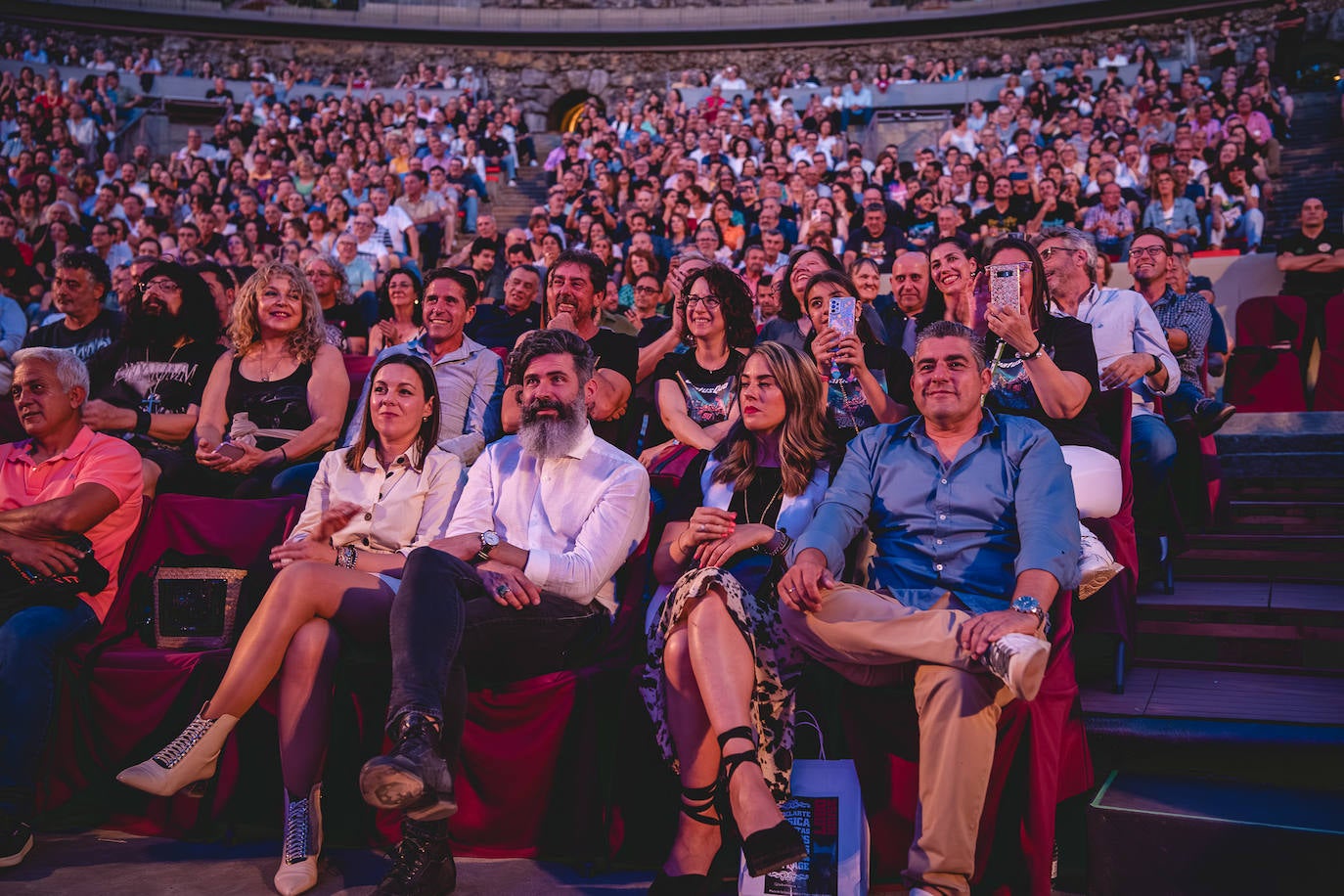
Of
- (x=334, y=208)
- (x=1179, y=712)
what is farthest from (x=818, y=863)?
(x=334, y=208)

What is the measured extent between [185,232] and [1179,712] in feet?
27.0

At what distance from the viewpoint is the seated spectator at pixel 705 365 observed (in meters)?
3.62

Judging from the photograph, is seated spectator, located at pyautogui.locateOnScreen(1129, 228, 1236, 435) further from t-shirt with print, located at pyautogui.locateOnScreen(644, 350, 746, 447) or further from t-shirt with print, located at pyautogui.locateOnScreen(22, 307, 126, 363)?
t-shirt with print, located at pyautogui.locateOnScreen(22, 307, 126, 363)

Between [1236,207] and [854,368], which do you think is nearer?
[854,368]

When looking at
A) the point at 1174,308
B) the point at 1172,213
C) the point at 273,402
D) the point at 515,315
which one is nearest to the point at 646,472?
the point at 273,402

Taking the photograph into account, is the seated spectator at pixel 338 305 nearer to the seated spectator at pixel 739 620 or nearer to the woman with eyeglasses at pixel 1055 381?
the seated spectator at pixel 739 620

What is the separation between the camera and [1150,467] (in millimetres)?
3416

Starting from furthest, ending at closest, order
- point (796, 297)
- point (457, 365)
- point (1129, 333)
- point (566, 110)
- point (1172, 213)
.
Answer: point (566, 110)
point (1172, 213)
point (796, 297)
point (457, 365)
point (1129, 333)

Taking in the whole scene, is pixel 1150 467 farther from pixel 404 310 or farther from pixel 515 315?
pixel 404 310

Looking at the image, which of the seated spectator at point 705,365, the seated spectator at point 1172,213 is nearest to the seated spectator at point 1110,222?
the seated spectator at point 1172,213

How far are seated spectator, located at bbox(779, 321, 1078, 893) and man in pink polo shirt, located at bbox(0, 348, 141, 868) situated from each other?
6.54ft

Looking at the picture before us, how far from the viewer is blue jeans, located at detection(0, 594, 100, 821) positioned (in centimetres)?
254

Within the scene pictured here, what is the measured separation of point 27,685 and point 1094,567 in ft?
9.12

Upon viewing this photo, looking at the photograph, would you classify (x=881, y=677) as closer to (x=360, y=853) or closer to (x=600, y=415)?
(x=360, y=853)
